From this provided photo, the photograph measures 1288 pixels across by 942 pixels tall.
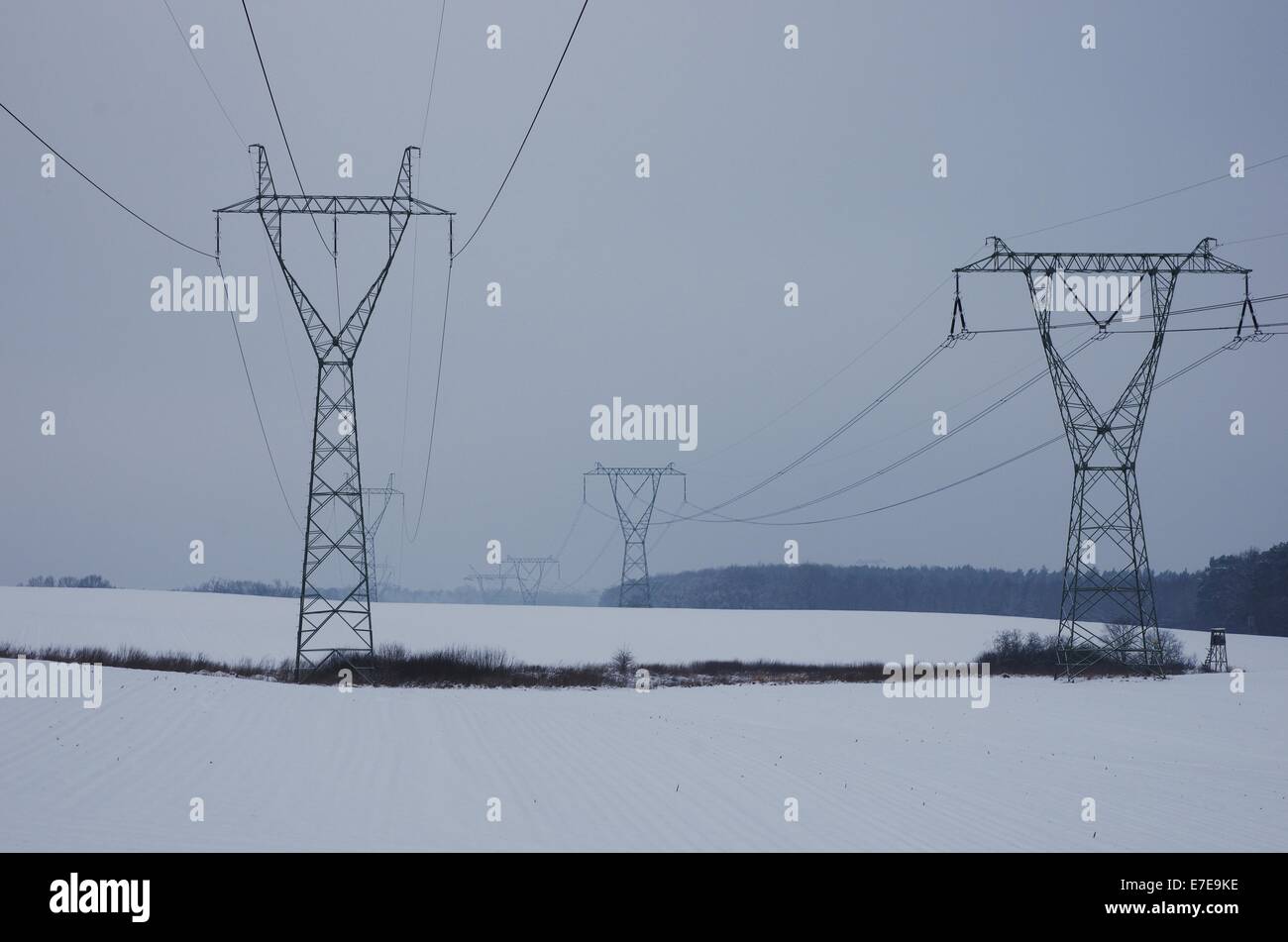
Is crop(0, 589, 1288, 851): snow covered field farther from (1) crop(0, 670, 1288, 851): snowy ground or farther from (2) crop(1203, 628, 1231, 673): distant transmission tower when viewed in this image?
(2) crop(1203, 628, 1231, 673): distant transmission tower

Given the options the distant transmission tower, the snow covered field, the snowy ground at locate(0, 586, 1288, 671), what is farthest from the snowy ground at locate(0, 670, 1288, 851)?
the snowy ground at locate(0, 586, 1288, 671)

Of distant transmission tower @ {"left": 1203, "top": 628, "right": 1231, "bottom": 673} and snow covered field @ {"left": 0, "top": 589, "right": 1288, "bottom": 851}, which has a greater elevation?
snow covered field @ {"left": 0, "top": 589, "right": 1288, "bottom": 851}

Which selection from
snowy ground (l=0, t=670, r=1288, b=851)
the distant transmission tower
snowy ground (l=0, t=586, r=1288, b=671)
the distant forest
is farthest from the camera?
the distant forest

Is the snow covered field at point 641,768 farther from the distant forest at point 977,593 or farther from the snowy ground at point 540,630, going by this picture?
the distant forest at point 977,593

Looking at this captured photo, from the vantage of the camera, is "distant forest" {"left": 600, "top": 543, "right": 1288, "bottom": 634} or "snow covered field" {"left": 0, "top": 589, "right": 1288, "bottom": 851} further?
"distant forest" {"left": 600, "top": 543, "right": 1288, "bottom": 634}

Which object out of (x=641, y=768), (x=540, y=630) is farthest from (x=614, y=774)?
(x=540, y=630)

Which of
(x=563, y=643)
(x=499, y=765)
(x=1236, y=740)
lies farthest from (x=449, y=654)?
(x=1236, y=740)
